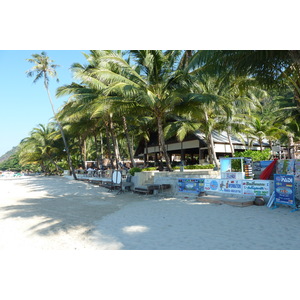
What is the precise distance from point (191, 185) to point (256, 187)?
299cm

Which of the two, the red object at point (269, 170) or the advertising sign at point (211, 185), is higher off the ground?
the red object at point (269, 170)

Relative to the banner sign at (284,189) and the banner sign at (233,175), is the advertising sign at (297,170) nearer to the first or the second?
the banner sign at (284,189)

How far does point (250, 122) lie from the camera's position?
707 inches

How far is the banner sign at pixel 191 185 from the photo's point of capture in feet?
33.4

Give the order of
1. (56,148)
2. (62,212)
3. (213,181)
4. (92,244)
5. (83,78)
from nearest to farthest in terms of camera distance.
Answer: (92,244) < (62,212) < (213,181) < (83,78) < (56,148)

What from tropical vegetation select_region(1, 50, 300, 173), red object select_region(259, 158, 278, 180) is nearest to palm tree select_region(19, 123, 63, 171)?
tropical vegetation select_region(1, 50, 300, 173)

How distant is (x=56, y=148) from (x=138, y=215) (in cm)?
3088

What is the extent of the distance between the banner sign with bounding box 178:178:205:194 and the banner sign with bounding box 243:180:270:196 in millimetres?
1935

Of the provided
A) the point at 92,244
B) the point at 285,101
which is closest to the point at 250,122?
the point at 285,101

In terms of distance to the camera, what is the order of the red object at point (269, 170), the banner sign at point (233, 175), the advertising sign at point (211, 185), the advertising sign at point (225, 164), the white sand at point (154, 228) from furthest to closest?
the advertising sign at point (225, 164)
the advertising sign at point (211, 185)
the red object at point (269, 170)
the banner sign at point (233, 175)
the white sand at point (154, 228)

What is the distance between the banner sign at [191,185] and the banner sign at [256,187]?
194 cm

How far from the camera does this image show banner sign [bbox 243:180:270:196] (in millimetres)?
7996

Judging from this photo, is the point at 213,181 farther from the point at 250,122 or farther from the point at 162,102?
the point at 250,122

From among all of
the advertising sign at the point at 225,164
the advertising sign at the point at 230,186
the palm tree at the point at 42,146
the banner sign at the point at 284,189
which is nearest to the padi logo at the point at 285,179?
the banner sign at the point at 284,189
